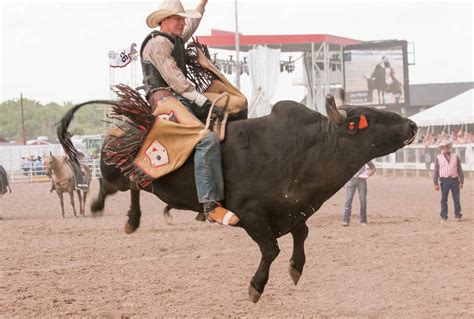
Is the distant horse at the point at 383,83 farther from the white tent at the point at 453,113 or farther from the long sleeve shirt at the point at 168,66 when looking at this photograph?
the long sleeve shirt at the point at 168,66

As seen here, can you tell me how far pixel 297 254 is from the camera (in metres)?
5.60

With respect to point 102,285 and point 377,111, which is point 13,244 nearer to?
point 102,285

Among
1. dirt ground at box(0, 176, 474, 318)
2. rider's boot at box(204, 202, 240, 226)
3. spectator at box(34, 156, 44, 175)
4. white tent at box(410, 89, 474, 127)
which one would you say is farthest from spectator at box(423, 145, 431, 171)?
rider's boot at box(204, 202, 240, 226)

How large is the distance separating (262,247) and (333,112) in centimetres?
107

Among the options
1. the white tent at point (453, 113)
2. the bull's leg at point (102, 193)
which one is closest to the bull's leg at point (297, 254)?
the bull's leg at point (102, 193)

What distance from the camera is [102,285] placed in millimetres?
9703

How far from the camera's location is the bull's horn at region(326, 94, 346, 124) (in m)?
4.92

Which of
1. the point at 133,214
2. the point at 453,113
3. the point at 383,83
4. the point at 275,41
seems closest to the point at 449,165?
the point at 133,214

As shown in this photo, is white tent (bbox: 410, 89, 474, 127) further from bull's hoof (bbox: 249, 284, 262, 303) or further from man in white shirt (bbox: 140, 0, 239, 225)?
bull's hoof (bbox: 249, 284, 262, 303)

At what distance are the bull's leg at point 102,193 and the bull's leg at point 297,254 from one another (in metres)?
1.66

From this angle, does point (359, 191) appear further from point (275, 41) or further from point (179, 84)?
point (275, 41)

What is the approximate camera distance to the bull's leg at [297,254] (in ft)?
18.3

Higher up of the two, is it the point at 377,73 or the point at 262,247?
the point at 377,73

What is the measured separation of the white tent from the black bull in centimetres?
2305
